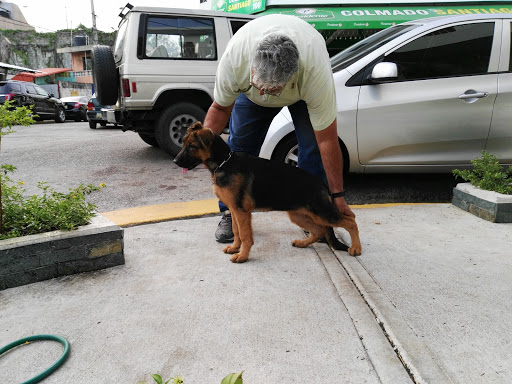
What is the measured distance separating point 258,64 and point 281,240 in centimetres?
147

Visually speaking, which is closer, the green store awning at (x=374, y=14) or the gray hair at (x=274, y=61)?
the gray hair at (x=274, y=61)

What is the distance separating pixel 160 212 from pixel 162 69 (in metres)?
3.34

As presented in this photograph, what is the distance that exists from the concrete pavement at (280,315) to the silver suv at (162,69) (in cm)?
373

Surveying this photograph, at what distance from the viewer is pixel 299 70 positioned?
7.67 ft

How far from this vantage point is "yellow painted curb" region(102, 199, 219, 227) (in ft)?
11.8

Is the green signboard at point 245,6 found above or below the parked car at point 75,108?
above

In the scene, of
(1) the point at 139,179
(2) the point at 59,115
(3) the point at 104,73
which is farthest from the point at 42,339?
(2) the point at 59,115

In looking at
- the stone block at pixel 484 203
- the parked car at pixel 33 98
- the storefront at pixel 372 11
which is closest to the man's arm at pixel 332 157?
the stone block at pixel 484 203

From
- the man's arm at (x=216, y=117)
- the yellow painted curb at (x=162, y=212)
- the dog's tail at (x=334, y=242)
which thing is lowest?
the yellow painted curb at (x=162, y=212)

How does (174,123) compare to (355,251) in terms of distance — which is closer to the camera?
(355,251)

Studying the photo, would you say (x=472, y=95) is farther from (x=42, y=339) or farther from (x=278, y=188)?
(x=42, y=339)

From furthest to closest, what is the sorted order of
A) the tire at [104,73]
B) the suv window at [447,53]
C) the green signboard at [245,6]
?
the green signboard at [245,6] < the tire at [104,73] < the suv window at [447,53]

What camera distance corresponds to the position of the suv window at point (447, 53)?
4070mm

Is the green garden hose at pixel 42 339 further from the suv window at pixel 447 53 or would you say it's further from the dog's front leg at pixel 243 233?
the suv window at pixel 447 53
